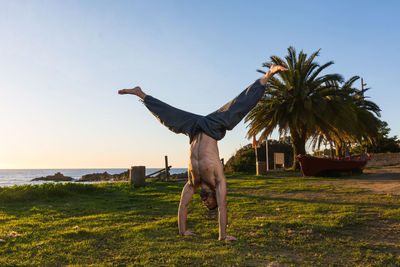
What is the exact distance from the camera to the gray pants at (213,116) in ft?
15.9

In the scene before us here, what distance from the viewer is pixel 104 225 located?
608 centimetres

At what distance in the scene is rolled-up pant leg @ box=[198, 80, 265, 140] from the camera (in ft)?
15.8

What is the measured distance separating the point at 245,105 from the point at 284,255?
2219 mm

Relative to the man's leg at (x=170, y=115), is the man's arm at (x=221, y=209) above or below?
below

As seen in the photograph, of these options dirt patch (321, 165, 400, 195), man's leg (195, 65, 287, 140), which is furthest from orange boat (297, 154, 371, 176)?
man's leg (195, 65, 287, 140)

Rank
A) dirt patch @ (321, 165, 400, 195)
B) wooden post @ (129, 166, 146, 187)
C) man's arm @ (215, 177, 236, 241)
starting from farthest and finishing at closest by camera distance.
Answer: wooden post @ (129, 166, 146, 187), dirt patch @ (321, 165, 400, 195), man's arm @ (215, 177, 236, 241)

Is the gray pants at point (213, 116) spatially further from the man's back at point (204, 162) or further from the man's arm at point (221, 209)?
the man's arm at point (221, 209)

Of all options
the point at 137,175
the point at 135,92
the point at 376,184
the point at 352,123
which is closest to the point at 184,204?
the point at 135,92

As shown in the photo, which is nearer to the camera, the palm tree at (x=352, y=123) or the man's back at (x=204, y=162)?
the man's back at (x=204, y=162)

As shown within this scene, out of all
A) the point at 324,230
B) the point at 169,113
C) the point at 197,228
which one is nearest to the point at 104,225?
the point at 197,228

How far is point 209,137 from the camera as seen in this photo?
4.80 m

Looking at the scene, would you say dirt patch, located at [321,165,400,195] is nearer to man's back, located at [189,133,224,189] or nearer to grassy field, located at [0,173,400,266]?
grassy field, located at [0,173,400,266]

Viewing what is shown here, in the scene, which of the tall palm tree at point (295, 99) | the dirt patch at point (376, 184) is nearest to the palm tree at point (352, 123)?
the tall palm tree at point (295, 99)

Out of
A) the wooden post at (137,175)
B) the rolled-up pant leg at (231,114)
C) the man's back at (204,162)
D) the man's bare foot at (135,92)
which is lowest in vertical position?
the wooden post at (137,175)
